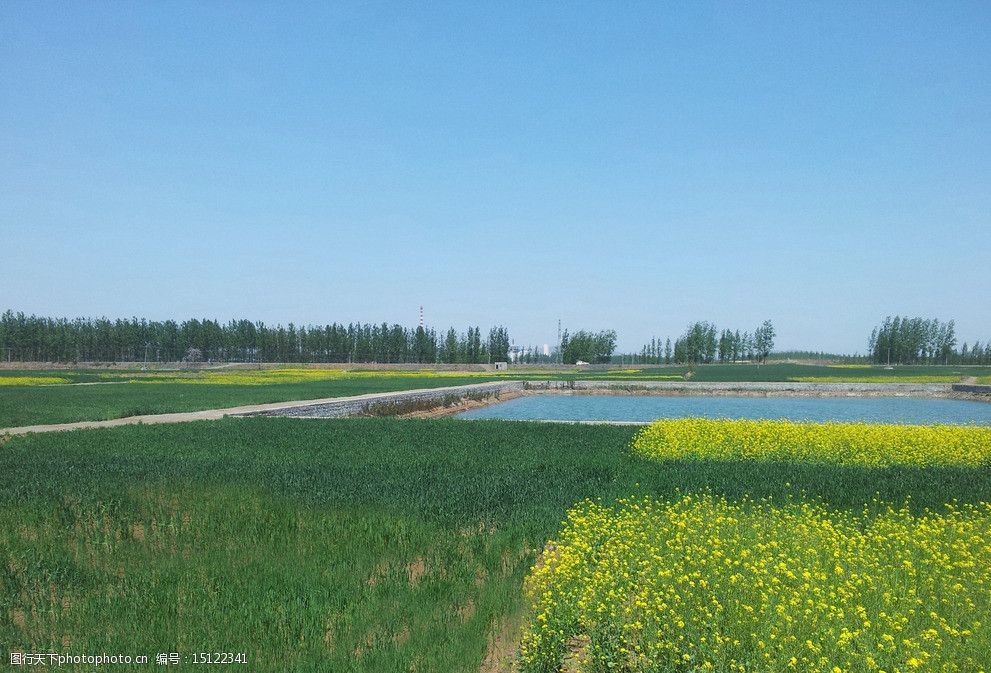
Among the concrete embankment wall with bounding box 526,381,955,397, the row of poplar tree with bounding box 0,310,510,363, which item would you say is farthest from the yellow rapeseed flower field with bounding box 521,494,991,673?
the row of poplar tree with bounding box 0,310,510,363

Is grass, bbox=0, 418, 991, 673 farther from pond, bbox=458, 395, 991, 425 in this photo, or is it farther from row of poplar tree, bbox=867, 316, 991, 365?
row of poplar tree, bbox=867, 316, 991, 365

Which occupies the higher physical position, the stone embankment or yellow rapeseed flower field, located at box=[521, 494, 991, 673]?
yellow rapeseed flower field, located at box=[521, 494, 991, 673]

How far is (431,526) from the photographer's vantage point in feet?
30.1

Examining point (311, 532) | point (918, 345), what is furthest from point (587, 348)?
point (311, 532)

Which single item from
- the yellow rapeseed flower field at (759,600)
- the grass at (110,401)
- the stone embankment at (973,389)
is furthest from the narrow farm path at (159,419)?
the stone embankment at (973,389)

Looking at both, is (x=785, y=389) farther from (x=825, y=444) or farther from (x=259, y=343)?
(x=259, y=343)

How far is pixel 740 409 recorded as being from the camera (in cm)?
3816

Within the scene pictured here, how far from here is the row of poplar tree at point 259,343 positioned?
384ft

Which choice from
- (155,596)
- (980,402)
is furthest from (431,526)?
(980,402)

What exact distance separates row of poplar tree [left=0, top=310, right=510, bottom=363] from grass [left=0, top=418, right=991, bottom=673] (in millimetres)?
103168

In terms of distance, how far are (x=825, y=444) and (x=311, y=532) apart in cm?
1427

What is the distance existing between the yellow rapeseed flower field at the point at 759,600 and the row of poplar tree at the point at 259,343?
11239 cm

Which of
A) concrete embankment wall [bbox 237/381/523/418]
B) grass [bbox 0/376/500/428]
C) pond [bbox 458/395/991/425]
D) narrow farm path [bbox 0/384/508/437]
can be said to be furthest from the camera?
pond [bbox 458/395/991/425]

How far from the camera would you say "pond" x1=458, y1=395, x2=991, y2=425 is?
3241 cm
